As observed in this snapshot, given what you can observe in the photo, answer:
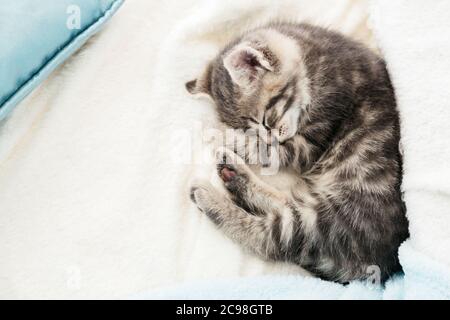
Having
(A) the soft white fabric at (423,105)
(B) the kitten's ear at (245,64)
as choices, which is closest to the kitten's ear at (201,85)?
(B) the kitten's ear at (245,64)

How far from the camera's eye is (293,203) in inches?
62.1

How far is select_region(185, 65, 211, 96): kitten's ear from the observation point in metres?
1.70

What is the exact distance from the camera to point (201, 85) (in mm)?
1697

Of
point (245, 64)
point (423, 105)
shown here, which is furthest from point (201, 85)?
point (423, 105)

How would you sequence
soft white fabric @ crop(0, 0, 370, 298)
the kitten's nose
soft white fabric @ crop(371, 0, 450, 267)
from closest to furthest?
soft white fabric @ crop(371, 0, 450, 267) < soft white fabric @ crop(0, 0, 370, 298) < the kitten's nose

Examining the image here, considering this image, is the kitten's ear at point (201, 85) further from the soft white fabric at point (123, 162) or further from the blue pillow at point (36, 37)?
the blue pillow at point (36, 37)

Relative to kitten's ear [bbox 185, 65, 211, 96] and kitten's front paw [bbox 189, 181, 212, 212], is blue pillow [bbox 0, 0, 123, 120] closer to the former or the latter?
kitten's ear [bbox 185, 65, 211, 96]

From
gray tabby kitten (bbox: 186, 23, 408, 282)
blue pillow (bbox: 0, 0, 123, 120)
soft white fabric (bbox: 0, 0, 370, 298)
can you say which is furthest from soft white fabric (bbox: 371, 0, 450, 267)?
blue pillow (bbox: 0, 0, 123, 120)

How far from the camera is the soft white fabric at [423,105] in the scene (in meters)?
1.37

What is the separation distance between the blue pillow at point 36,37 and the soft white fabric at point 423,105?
35.2 inches

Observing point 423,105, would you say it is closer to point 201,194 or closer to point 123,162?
point 201,194

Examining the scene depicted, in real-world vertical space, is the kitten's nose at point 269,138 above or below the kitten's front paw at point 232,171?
above

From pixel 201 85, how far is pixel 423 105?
66cm

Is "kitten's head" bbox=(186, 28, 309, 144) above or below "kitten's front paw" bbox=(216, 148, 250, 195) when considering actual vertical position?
above
